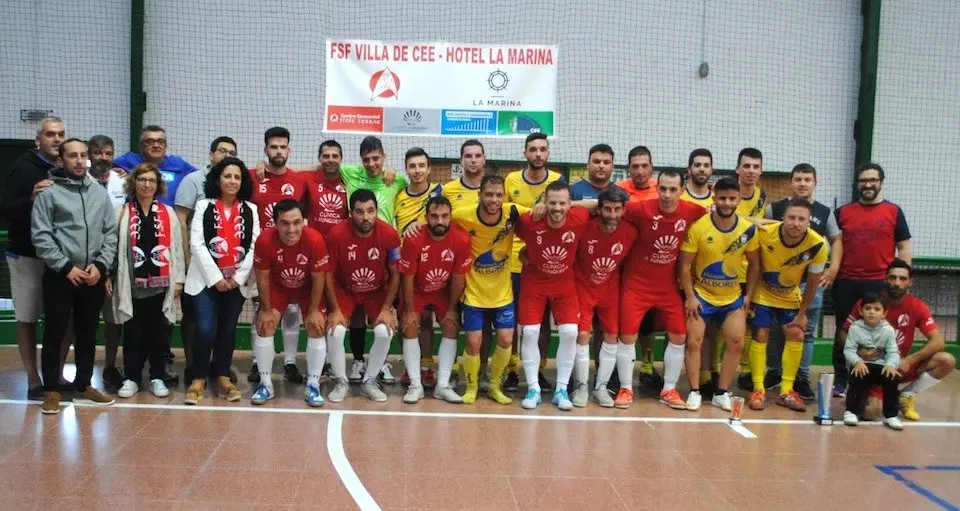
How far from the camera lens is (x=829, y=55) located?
367 inches

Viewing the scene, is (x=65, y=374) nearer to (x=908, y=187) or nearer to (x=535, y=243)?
(x=535, y=243)

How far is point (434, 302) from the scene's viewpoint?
5.20 metres

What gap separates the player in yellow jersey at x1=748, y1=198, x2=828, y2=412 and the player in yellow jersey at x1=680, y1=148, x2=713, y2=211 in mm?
465

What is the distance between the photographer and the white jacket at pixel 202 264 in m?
4.89

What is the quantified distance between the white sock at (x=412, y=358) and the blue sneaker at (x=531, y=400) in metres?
0.77

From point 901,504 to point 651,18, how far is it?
22.8 feet

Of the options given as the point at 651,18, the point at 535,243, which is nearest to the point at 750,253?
the point at 535,243

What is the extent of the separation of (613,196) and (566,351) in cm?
113

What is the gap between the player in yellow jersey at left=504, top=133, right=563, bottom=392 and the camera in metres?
5.33

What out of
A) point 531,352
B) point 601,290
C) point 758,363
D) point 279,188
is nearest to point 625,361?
point 601,290

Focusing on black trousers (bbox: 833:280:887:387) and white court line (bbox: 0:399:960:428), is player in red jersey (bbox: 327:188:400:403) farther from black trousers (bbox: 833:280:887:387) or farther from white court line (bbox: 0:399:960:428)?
black trousers (bbox: 833:280:887:387)

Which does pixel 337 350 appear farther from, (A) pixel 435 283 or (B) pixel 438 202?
(B) pixel 438 202

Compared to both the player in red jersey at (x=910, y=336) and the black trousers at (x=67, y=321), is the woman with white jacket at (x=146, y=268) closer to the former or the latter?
the black trousers at (x=67, y=321)

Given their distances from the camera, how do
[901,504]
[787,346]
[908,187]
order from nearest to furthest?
[901,504], [787,346], [908,187]
